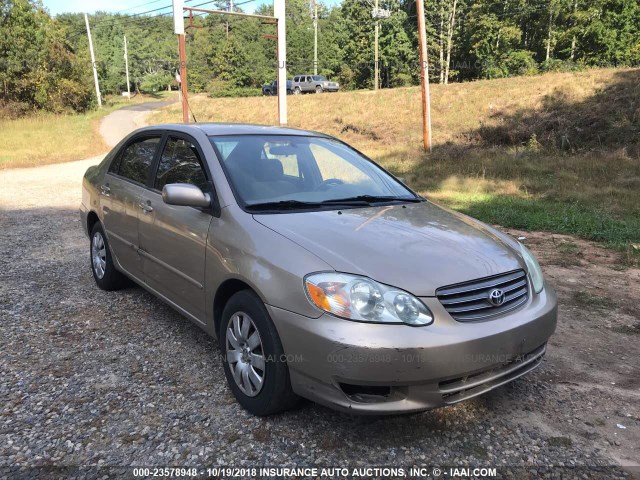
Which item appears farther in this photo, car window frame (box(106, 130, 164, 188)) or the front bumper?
car window frame (box(106, 130, 164, 188))

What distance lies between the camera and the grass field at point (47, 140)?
18745 mm

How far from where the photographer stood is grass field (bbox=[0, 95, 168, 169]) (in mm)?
18745

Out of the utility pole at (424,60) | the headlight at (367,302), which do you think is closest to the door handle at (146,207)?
the headlight at (367,302)

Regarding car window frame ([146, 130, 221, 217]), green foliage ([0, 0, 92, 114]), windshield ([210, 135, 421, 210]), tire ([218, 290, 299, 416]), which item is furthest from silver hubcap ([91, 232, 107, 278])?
green foliage ([0, 0, 92, 114])

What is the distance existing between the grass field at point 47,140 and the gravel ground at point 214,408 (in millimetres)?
15639

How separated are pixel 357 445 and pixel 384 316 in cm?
76

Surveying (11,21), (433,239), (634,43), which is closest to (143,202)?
(433,239)

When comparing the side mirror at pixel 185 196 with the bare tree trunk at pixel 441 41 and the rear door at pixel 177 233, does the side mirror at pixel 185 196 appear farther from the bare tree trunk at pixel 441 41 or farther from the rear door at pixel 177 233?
the bare tree trunk at pixel 441 41

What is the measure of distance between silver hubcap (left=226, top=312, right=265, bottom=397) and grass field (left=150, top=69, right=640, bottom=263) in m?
5.34

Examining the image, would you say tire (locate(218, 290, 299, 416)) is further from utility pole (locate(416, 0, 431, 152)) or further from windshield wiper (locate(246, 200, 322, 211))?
utility pole (locate(416, 0, 431, 152))

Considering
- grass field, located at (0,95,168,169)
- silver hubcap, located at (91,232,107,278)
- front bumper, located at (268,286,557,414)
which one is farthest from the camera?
grass field, located at (0,95,168,169)

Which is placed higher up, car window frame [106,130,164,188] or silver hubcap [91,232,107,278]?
car window frame [106,130,164,188]

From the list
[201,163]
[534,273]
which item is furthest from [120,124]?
[534,273]

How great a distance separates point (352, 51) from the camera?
58.9 metres
